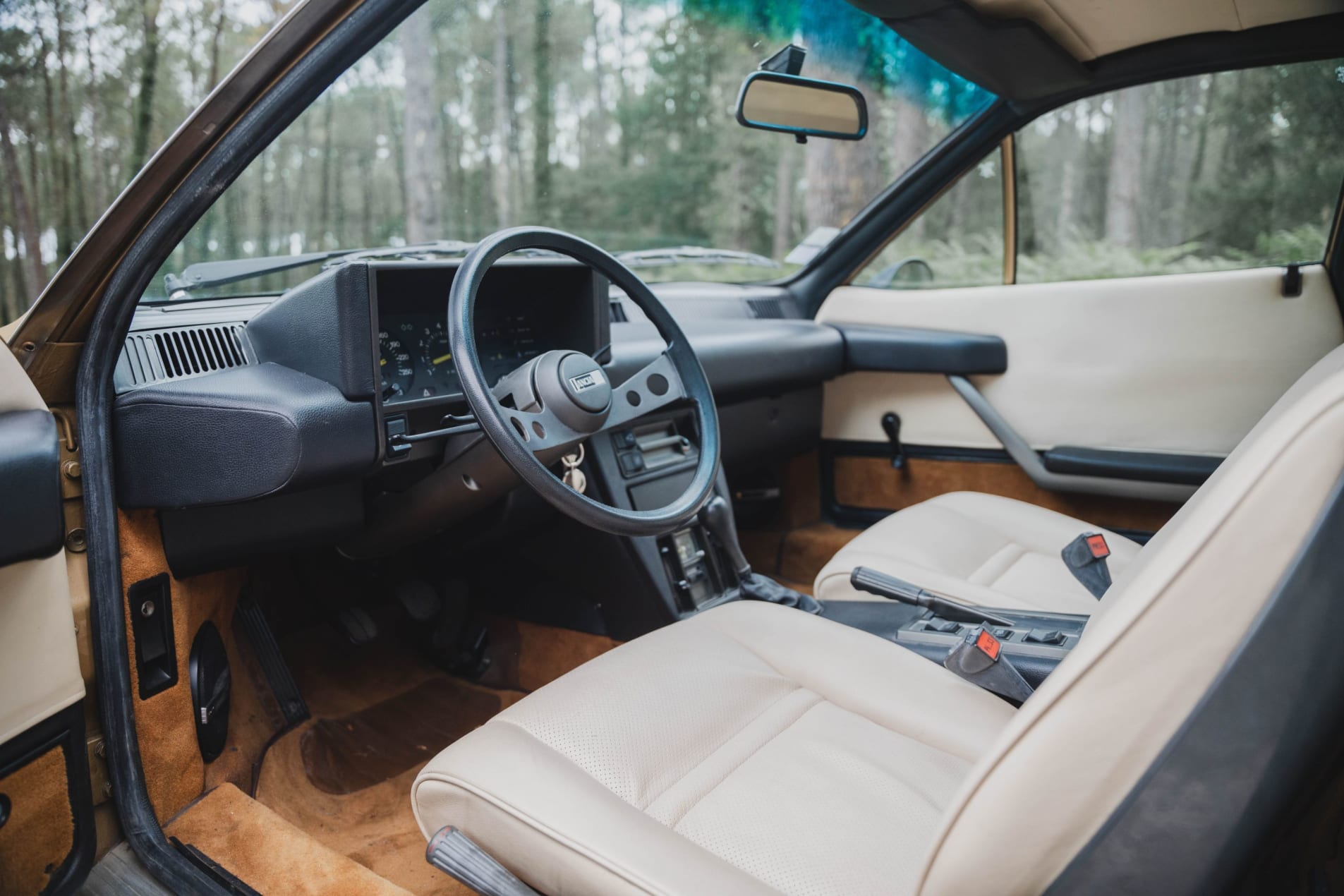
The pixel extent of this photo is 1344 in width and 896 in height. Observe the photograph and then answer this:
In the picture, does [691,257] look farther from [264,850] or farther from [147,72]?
[264,850]

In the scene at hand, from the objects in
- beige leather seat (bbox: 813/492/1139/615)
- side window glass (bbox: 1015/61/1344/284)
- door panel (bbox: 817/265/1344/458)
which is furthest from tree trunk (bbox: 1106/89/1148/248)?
beige leather seat (bbox: 813/492/1139/615)

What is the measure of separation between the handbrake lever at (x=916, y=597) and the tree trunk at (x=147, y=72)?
4.63 feet

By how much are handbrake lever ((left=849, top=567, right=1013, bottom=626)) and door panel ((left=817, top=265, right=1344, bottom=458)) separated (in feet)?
3.35

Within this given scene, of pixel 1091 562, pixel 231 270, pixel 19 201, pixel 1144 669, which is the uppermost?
pixel 19 201

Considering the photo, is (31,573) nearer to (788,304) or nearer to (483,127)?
(788,304)

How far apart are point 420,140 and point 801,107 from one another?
281 centimetres

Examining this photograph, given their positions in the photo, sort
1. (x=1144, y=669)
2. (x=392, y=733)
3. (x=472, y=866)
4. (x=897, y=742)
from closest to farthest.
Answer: (x=1144, y=669) < (x=472, y=866) < (x=897, y=742) < (x=392, y=733)

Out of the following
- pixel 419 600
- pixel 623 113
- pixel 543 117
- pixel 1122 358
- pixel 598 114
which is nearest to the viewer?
pixel 419 600

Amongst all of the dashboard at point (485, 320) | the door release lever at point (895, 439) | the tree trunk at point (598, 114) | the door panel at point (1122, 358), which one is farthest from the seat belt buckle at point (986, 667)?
the tree trunk at point (598, 114)

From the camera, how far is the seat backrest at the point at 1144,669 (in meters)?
0.64

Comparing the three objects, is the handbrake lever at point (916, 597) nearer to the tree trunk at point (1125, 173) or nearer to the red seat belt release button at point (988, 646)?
the red seat belt release button at point (988, 646)

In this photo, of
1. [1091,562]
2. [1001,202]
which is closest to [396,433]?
[1091,562]

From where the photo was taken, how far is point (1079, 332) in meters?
2.46

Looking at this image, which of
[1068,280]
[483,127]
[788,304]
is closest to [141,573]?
[788,304]
